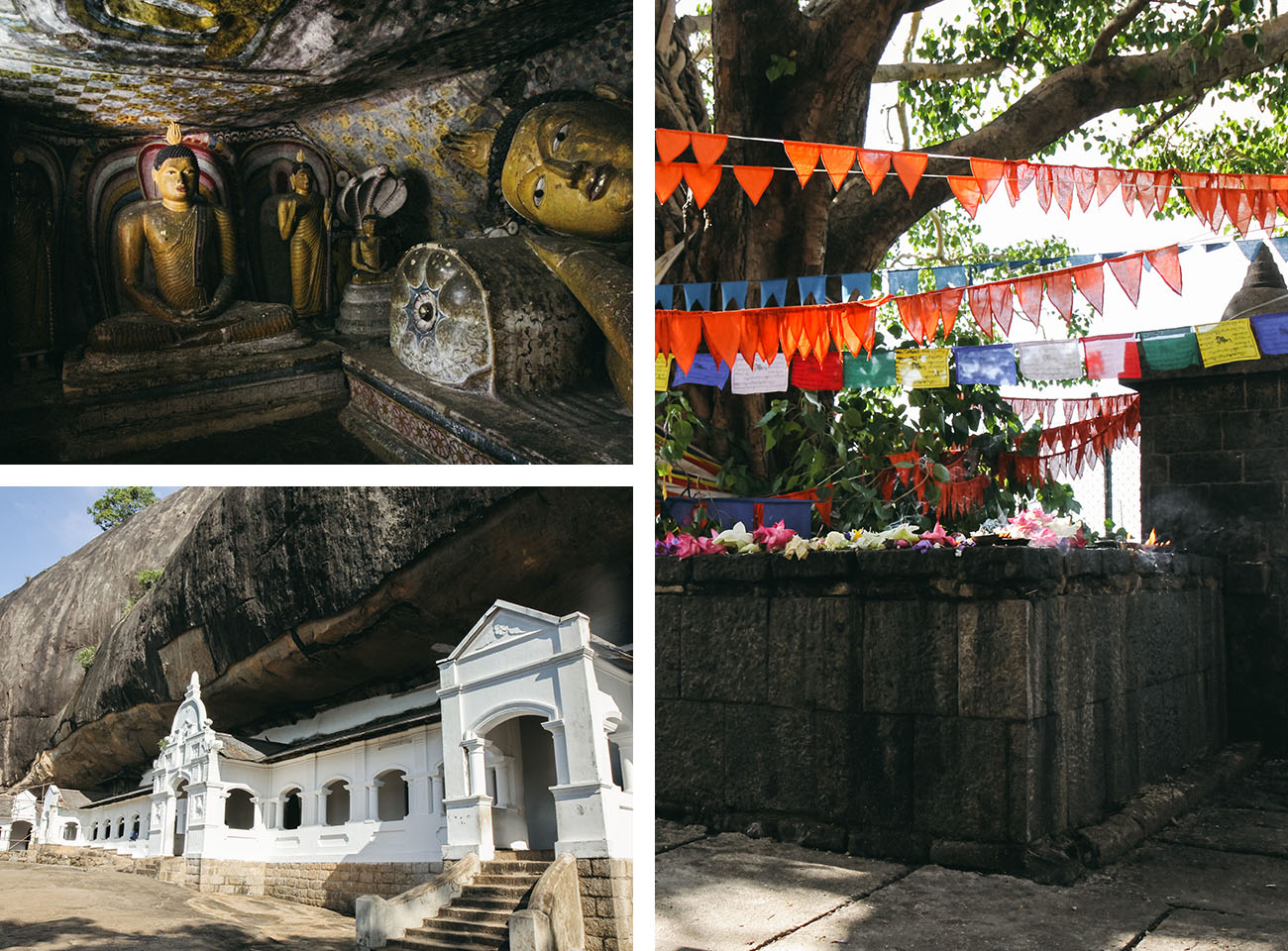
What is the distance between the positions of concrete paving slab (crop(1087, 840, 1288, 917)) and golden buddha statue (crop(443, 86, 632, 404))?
308cm

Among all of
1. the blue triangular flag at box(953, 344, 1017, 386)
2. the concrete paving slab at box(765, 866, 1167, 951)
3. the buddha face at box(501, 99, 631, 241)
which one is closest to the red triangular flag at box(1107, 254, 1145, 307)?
the blue triangular flag at box(953, 344, 1017, 386)

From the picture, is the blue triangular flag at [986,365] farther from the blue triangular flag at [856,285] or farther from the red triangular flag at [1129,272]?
the red triangular flag at [1129,272]

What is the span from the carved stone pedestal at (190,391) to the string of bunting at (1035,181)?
3.59 meters

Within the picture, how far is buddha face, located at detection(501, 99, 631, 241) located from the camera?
2070 millimetres

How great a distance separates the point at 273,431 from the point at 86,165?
537 mm

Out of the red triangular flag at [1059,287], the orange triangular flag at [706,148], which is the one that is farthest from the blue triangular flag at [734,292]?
the red triangular flag at [1059,287]

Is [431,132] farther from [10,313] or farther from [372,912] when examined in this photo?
[372,912]

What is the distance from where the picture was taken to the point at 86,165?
6.33 ft

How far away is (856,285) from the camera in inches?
272

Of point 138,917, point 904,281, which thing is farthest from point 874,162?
point 138,917

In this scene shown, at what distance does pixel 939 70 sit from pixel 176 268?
897cm

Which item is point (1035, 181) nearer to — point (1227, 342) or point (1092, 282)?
point (1092, 282)

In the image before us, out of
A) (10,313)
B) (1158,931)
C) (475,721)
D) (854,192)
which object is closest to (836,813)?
(1158,931)

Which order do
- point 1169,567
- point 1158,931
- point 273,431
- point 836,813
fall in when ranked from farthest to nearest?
point 1169,567 < point 836,813 < point 1158,931 < point 273,431
